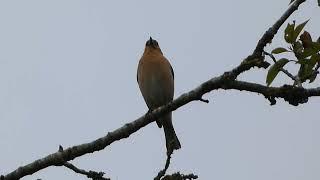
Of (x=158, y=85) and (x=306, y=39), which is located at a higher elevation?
(x=158, y=85)

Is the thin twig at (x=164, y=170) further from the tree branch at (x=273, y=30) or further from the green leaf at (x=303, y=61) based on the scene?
the green leaf at (x=303, y=61)

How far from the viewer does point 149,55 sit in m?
9.93

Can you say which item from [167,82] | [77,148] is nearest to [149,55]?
[167,82]

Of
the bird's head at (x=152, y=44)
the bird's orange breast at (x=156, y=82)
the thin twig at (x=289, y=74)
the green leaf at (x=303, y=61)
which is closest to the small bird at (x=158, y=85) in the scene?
the bird's orange breast at (x=156, y=82)

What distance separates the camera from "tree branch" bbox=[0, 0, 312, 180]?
12.9 ft

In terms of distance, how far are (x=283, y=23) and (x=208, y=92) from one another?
25.8 inches

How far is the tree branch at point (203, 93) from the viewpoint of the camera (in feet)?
12.9

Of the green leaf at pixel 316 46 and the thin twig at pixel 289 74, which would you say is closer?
the green leaf at pixel 316 46

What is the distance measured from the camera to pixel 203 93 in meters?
4.16

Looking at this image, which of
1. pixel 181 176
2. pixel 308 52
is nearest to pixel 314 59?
pixel 308 52

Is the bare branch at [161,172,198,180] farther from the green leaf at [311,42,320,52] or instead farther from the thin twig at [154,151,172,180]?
the green leaf at [311,42,320,52]

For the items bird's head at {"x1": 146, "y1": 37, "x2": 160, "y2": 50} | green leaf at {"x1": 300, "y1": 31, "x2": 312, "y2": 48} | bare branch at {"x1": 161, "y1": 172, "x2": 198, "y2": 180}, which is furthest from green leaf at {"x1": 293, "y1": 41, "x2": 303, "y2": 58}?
bird's head at {"x1": 146, "y1": 37, "x2": 160, "y2": 50}

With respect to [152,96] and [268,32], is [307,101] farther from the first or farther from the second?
[152,96]

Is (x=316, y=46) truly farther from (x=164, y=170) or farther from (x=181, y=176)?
(x=164, y=170)
